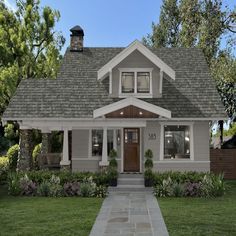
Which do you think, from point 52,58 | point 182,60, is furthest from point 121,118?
point 52,58

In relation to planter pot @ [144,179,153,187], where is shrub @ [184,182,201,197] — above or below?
below

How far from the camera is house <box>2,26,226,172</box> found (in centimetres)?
1930

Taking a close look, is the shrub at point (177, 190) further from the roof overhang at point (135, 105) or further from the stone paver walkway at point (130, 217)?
the roof overhang at point (135, 105)

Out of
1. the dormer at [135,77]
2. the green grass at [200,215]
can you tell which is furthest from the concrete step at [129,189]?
the dormer at [135,77]

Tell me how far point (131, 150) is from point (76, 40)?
8.68 meters

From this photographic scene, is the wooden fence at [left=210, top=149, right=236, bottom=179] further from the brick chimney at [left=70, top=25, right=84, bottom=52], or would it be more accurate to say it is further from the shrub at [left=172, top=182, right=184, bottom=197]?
the brick chimney at [left=70, top=25, right=84, bottom=52]

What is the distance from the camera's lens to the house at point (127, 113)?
63.3 ft

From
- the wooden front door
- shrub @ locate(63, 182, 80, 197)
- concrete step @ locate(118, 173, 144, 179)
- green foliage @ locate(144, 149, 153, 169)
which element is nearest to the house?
the wooden front door

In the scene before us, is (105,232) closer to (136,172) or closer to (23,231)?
(23,231)

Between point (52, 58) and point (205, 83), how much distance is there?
10652 mm

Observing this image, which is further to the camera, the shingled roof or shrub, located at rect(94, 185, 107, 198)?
the shingled roof

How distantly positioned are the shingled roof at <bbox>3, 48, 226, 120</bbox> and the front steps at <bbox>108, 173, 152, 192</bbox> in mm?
3563

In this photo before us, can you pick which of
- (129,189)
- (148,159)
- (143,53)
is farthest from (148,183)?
(143,53)

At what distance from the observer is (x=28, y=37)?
24.9 meters
